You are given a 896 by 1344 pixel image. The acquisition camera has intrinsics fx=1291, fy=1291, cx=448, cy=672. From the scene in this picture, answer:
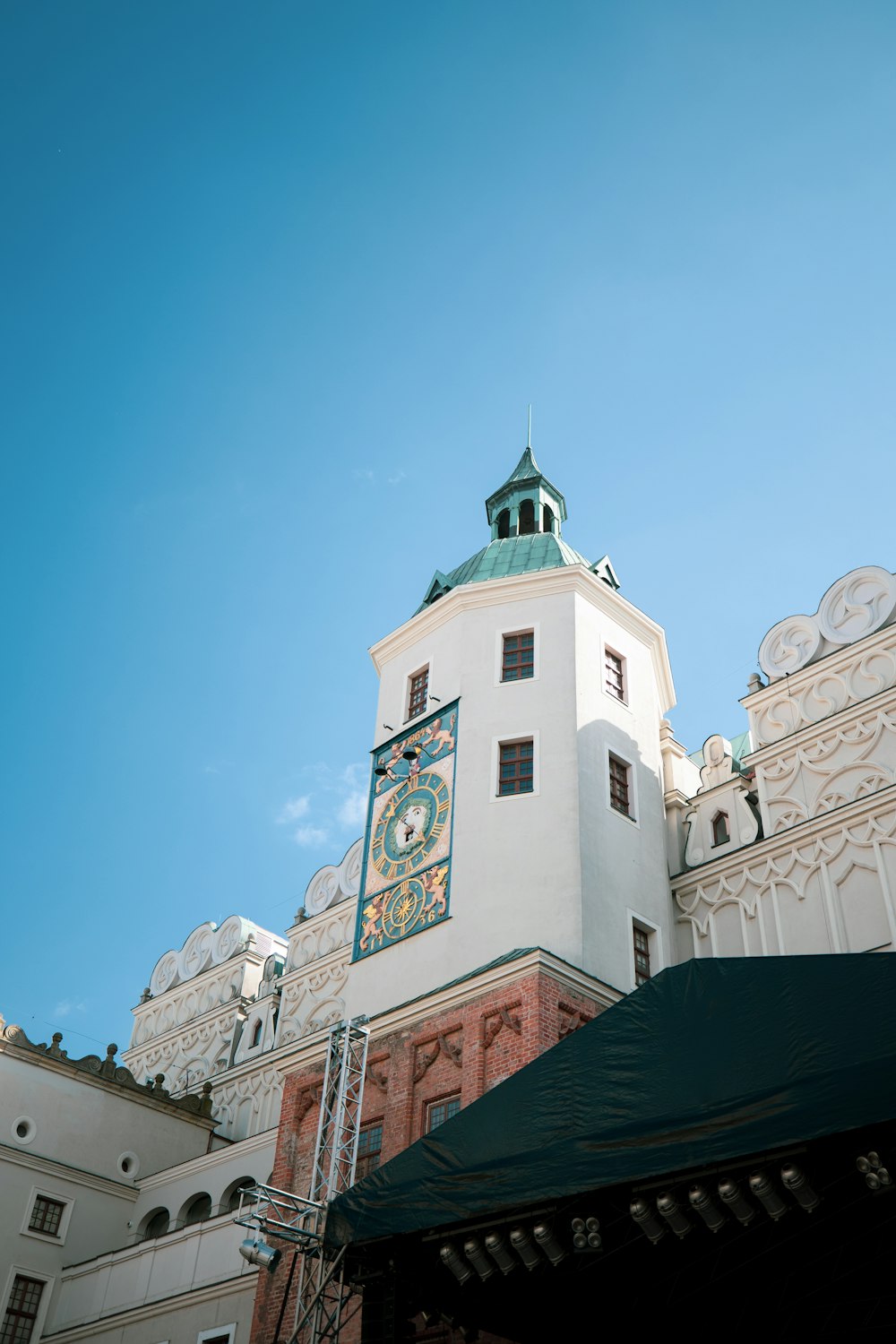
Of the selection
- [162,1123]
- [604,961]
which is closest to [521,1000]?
[604,961]

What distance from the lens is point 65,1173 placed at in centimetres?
3053

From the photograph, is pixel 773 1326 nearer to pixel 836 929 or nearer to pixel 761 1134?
pixel 761 1134

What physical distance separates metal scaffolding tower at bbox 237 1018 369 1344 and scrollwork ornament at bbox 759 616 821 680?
452 inches

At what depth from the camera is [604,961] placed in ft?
78.9

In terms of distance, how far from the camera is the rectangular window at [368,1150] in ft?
76.3

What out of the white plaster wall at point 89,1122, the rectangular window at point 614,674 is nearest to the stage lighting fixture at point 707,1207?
the rectangular window at point 614,674

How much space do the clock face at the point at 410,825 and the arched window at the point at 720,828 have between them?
563 centimetres

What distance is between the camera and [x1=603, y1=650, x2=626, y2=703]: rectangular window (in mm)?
28797

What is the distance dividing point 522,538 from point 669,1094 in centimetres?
2018

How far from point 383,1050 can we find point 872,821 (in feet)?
33.1

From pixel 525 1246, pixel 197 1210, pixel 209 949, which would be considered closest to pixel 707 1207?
pixel 525 1246

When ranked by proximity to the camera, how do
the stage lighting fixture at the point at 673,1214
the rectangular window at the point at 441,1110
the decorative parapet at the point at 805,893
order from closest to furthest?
the stage lighting fixture at the point at 673,1214
the rectangular window at the point at 441,1110
the decorative parapet at the point at 805,893

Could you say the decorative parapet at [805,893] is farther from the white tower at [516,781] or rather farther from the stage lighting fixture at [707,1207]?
the stage lighting fixture at [707,1207]

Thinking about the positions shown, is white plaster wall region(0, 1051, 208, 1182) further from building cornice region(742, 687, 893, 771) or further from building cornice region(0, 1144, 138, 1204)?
building cornice region(742, 687, 893, 771)
